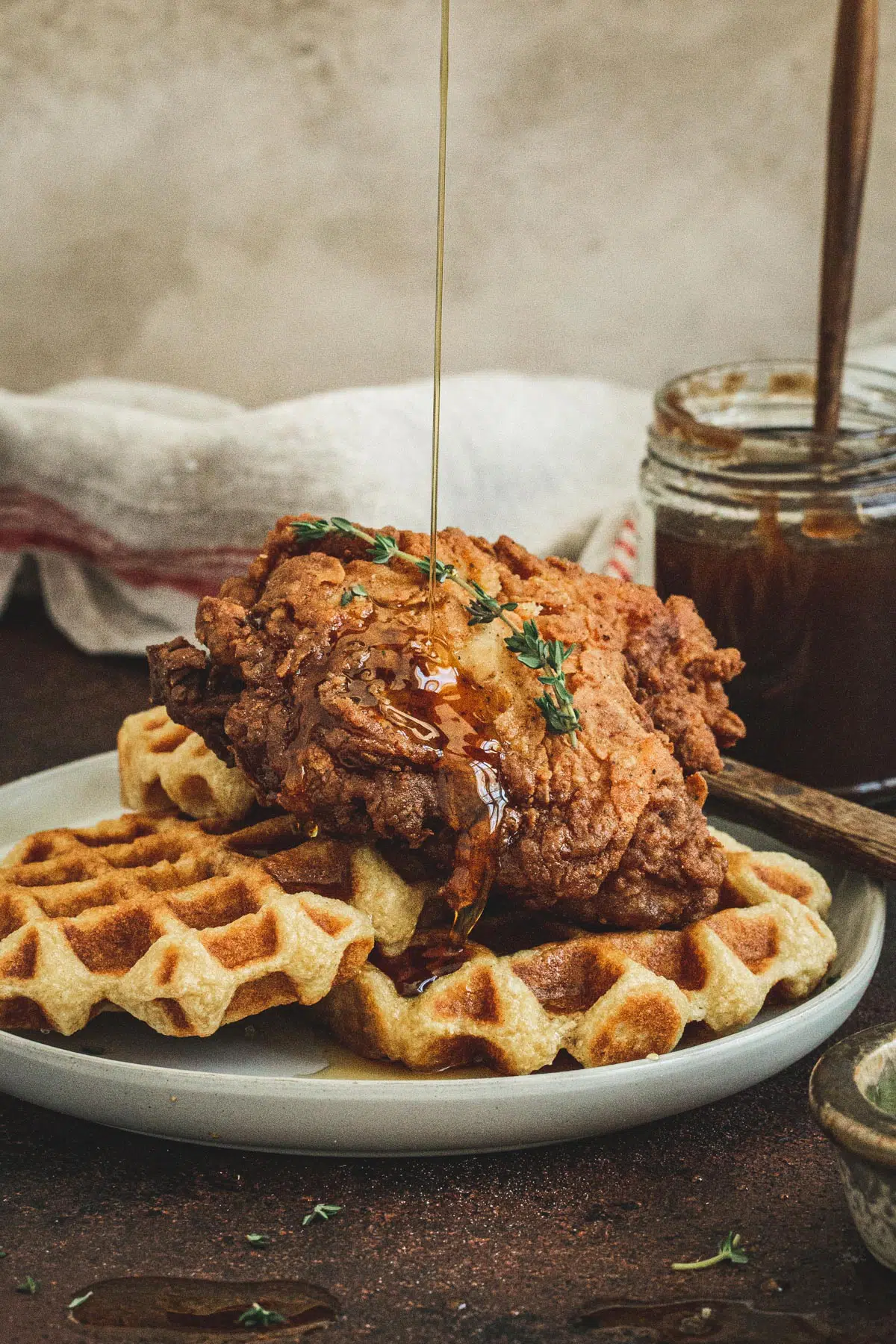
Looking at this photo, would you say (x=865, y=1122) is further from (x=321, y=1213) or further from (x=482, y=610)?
(x=482, y=610)

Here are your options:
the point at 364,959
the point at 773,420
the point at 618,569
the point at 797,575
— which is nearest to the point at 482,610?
the point at 364,959

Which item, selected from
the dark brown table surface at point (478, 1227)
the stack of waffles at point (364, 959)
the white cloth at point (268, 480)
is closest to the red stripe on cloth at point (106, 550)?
the white cloth at point (268, 480)

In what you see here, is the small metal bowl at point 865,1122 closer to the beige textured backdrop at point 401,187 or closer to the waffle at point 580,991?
the waffle at point 580,991

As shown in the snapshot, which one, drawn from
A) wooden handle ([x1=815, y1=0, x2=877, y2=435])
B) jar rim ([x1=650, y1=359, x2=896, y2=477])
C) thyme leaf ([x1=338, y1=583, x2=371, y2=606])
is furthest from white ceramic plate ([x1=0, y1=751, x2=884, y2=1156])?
wooden handle ([x1=815, y1=0, x2=877, y2=435])

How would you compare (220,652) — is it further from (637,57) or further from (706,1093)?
(637,57)

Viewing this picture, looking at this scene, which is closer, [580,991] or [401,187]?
[580,991]
